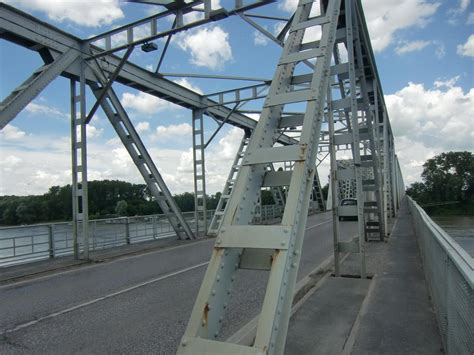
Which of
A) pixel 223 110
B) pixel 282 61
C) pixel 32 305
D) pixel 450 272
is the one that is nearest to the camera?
pixel 450 272

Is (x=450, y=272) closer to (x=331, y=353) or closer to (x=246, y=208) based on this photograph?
(x=331, y=353)

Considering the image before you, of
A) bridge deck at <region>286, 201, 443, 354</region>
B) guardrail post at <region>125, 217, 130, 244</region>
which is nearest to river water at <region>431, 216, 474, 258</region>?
bridge deck at <region>286, 201, 443, 354</region>

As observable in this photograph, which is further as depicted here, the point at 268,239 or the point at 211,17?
the point at 211,17

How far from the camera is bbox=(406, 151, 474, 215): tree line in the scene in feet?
173

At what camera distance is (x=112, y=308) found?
6.50 metres

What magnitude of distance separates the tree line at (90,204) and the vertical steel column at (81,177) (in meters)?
2.01

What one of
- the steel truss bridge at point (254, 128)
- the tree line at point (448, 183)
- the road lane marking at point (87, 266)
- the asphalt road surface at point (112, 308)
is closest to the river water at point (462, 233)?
the steel truss bridge at point (254, 128)

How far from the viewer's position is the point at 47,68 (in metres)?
10.8

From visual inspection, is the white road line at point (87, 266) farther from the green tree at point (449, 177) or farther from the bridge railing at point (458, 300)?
the green tree at point (449, 177)

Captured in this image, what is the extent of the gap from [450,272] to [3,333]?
5.67 meters

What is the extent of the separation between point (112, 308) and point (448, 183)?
219 feet

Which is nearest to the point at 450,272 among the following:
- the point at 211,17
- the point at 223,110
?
the point at 211,17

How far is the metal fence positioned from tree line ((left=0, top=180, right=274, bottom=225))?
1224mm

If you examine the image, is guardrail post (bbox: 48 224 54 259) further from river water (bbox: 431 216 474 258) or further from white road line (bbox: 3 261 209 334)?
river water (bbox: 431 216 474 258)
